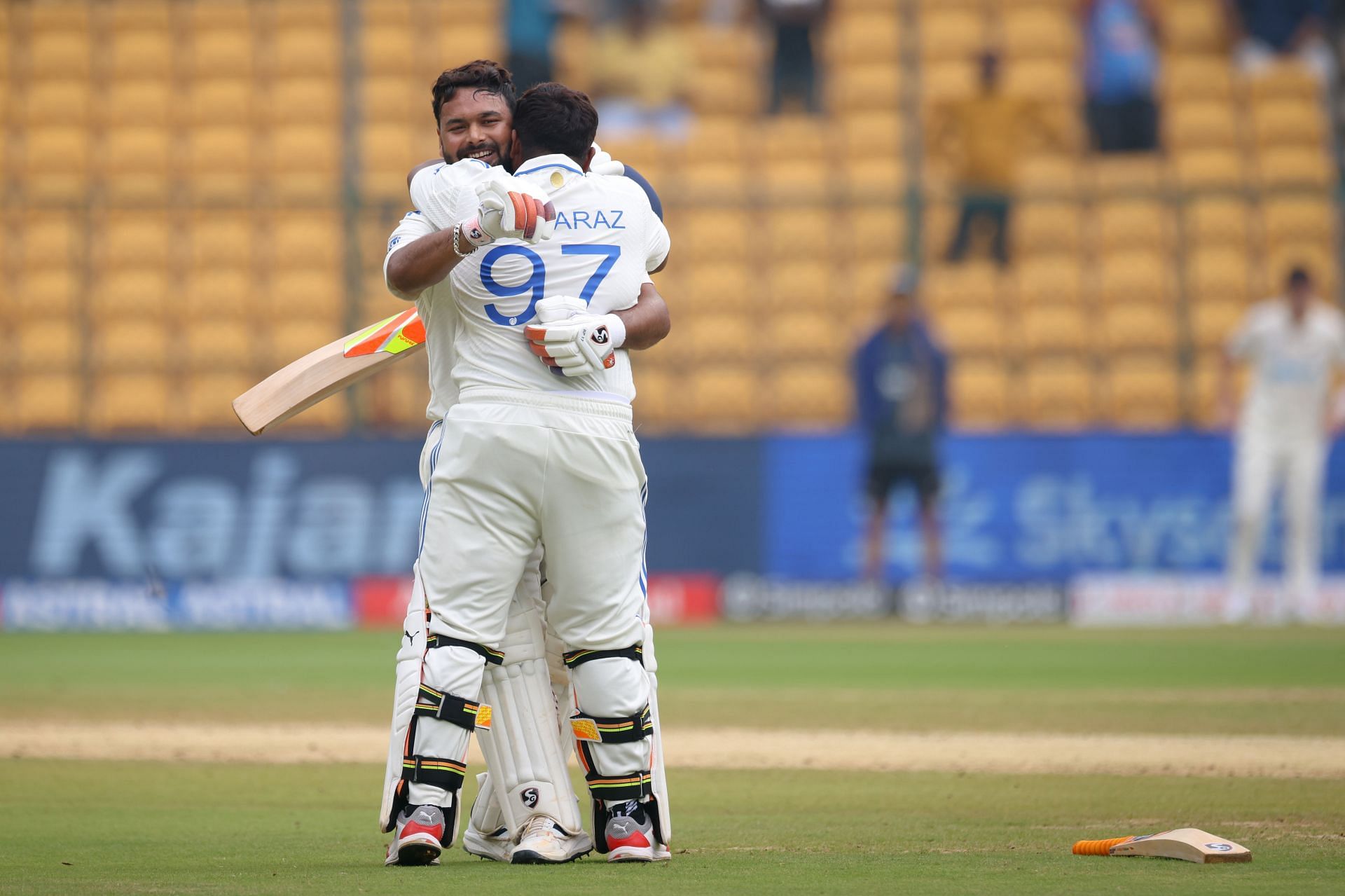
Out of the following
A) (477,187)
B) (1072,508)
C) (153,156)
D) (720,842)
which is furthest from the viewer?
(153,156)

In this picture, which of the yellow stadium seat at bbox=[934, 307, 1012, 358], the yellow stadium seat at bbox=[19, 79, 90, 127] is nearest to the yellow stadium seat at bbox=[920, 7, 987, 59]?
the yellow stadium seat at bbox=[934, 307, 1012, 358]

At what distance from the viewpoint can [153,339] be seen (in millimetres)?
17438

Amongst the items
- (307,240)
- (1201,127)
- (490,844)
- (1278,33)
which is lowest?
(490,844)

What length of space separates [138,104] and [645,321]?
50.2ft

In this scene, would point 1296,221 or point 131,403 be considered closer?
point 131,403

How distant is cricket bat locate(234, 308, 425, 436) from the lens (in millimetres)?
5344

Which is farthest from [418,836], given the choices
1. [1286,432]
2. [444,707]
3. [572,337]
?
[1286,432]

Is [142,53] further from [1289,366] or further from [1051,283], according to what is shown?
[1289,366]

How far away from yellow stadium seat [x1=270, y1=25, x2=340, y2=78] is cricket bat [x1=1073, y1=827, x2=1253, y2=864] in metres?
15.7

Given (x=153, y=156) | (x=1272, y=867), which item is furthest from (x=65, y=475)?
(x=1272, y=867)

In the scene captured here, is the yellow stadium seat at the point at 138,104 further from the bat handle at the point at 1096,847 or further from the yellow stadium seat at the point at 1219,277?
the bat handle at the point at 1096,847

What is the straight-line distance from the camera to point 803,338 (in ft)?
56.3

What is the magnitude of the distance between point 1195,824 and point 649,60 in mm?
13871

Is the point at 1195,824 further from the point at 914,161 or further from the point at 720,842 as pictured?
the point at 914,161
